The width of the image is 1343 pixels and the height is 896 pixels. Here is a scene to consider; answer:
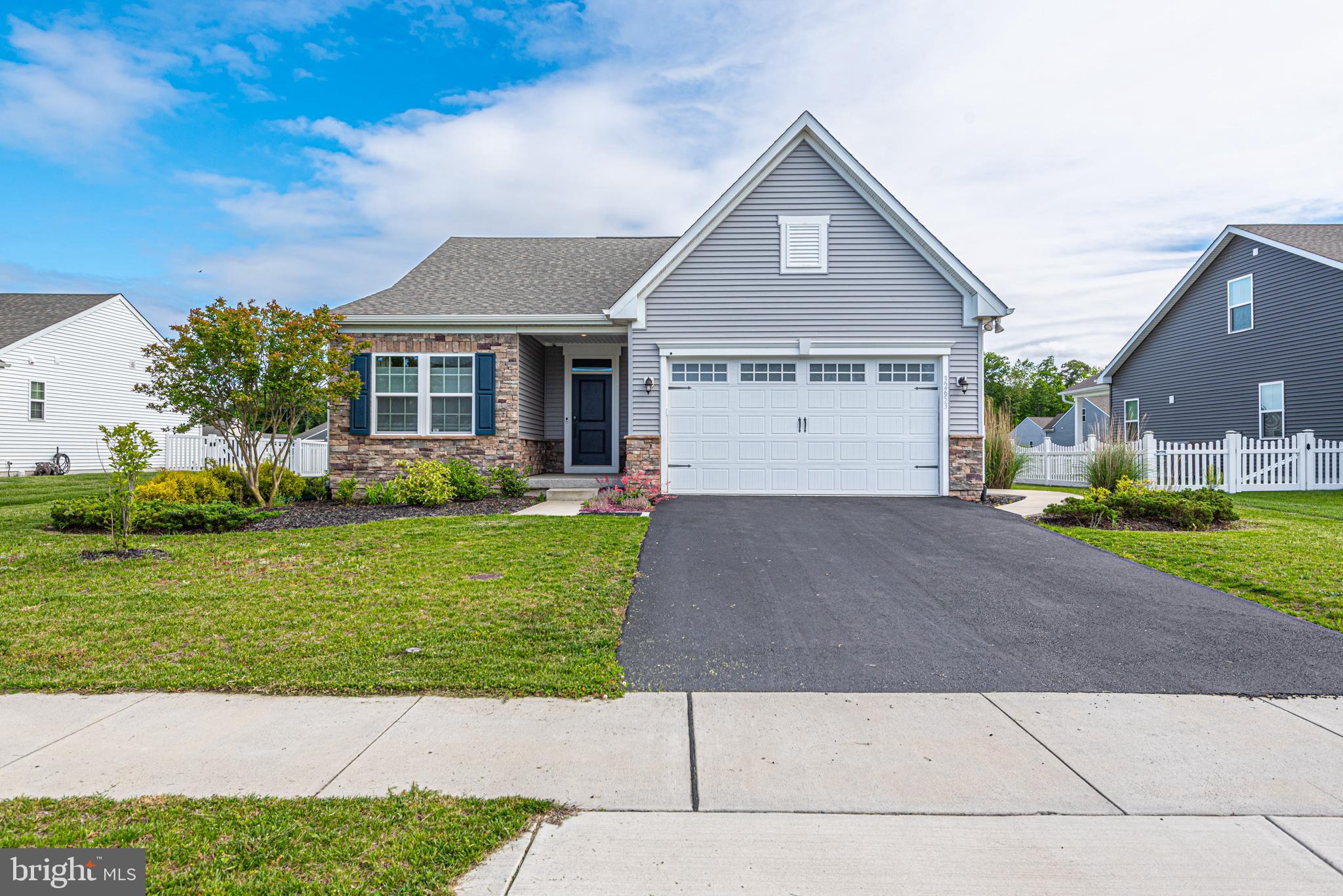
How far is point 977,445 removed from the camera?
39.4ft

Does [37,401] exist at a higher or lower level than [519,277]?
lower

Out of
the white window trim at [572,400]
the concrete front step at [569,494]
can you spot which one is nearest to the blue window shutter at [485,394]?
the concrete front step at [569,494]

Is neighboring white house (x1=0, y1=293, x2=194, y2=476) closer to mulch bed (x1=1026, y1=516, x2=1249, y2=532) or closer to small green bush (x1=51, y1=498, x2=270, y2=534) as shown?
small green bush (x1=51, y1=498, x2=270, y2=534)

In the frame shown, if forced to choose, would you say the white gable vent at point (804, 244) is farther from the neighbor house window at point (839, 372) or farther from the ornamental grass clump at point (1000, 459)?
the ornamental grass clump at point (1000, 459)

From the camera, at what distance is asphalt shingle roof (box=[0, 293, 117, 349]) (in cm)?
2186

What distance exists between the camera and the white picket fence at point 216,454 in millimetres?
17500

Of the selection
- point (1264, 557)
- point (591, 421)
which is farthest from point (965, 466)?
point (591, 421)

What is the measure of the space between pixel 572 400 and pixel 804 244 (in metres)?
6.10

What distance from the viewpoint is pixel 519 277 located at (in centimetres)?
1467

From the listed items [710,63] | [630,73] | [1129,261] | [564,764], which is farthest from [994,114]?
[1129,261]

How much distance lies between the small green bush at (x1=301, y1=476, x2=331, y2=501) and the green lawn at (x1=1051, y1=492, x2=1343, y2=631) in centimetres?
1265

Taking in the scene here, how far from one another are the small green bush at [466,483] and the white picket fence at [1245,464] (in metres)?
12.7

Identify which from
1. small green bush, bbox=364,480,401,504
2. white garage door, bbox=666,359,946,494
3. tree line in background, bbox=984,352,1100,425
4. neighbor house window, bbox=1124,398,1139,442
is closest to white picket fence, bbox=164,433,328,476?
small green bush, bbox=364,480,401,504

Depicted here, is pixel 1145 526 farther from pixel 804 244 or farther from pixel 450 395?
pixel 450 395
